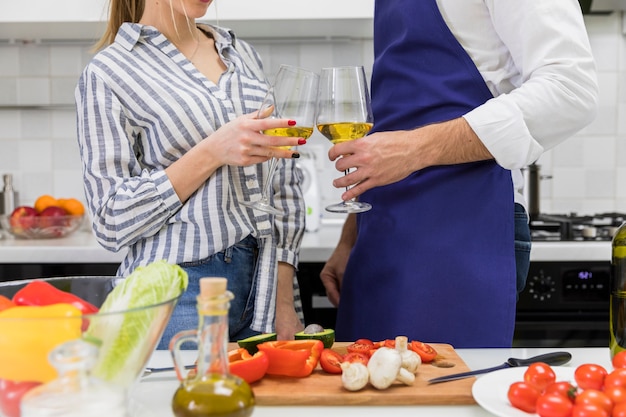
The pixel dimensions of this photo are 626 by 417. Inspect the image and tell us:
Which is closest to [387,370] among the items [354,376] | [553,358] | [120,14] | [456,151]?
[354,376]

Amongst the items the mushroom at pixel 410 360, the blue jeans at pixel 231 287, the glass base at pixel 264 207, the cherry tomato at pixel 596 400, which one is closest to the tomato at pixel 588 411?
the cherry tomato at pixel 596 400

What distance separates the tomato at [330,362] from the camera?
3.02ft

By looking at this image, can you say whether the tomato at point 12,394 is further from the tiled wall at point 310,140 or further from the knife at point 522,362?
the tiled wall at point 310,140

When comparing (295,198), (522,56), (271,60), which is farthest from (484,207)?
(271,60)

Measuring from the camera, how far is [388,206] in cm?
136

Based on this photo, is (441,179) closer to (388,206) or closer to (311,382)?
(388,206)

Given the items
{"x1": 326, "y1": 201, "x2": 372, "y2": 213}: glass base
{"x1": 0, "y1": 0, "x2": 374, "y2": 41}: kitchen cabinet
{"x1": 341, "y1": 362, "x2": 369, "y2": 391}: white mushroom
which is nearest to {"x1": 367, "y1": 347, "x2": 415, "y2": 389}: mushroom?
{"x1": 341, "y1": 362, "x2": 369, "y2": 391}: white mushroom

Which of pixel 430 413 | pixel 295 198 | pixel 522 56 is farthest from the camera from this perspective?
pixel 295 198

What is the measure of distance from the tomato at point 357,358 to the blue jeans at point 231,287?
389 mm

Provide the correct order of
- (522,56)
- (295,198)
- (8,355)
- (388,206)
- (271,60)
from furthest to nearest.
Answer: (271,60) < (295,198) < (388,206) < (522,56) < (8,355)

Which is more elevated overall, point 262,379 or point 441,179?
point 441,179

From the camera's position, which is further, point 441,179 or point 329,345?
point 441,179

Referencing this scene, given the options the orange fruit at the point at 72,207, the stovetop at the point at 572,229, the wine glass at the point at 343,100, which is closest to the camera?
the wine glass at the point at 343,100

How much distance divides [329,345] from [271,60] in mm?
1648
